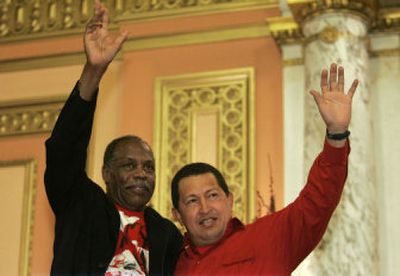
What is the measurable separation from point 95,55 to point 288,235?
835 mm

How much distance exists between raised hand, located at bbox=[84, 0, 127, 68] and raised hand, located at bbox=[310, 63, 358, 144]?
66 cm

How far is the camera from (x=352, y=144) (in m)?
5.51

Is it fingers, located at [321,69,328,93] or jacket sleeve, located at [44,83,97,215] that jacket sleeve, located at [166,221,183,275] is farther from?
fingers, located at [321,69,328,93]

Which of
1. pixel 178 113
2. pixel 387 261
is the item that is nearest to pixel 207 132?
pixel 178 113

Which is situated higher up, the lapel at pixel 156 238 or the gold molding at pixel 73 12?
the gold molding at pixel 73 12

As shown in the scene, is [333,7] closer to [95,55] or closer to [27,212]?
[27,212]

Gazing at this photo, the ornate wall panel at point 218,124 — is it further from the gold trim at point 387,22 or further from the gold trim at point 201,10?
the gold trim at point 387,22

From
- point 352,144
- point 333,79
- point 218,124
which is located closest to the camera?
point 333,79

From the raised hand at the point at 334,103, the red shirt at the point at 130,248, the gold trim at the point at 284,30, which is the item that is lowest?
the red shirt at the point at 130,248

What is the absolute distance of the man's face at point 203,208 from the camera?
2877mm

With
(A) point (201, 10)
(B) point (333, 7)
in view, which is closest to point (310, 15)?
(B) point (333, 7)

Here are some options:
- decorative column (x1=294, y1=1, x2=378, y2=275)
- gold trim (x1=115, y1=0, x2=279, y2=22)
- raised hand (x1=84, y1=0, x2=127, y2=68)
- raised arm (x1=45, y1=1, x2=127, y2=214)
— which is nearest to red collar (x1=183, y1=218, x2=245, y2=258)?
raised arm (x1=45, y1=1, x2=127, y2=214)

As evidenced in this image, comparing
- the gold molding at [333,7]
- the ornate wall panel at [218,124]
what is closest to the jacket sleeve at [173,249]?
the ornate wall panel at [218,124]

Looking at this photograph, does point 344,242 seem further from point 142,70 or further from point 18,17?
point 18,17
